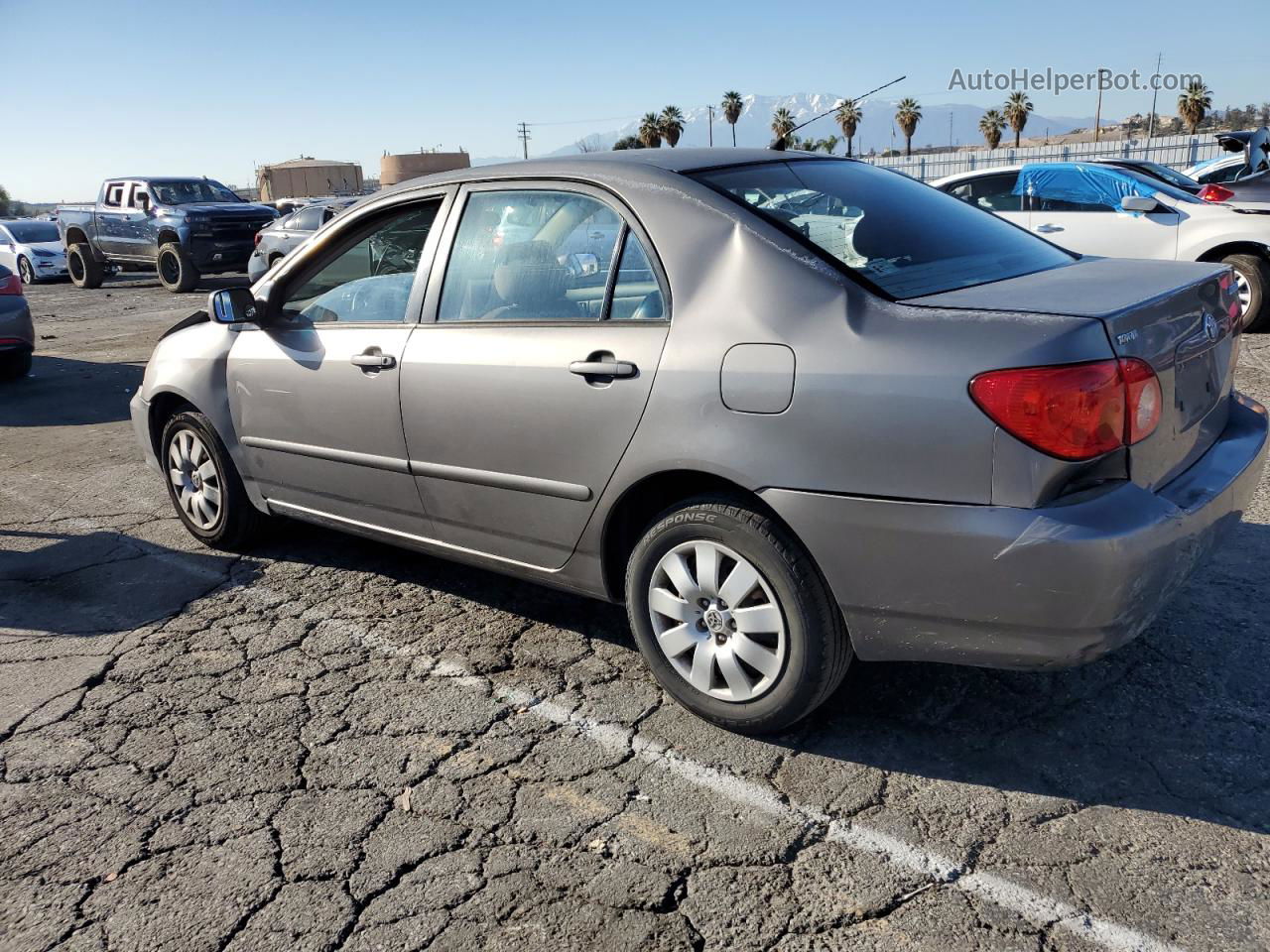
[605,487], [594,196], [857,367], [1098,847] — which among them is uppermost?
[594,196]

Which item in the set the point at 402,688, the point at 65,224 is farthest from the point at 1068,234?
the point at 65,224

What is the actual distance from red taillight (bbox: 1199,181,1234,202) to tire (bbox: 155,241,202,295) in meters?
16.6

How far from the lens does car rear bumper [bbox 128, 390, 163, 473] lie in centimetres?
507

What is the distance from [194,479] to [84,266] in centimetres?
2016

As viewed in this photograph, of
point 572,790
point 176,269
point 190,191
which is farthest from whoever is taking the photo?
point 190,191

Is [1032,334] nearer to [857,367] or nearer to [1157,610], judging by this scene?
[857,367]

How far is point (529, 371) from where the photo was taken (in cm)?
333

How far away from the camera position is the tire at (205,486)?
4738 mm

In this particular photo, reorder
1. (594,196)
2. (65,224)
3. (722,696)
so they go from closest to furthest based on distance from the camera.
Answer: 1. (722,696)
2. (594,196)
3. (65,224)

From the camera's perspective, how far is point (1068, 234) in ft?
31.6

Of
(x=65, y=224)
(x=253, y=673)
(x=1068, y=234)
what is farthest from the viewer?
(x=65, y=224)

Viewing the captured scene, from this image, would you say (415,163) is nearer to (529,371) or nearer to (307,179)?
(307,179)

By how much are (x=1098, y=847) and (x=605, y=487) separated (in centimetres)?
161

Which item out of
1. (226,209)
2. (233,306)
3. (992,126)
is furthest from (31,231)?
(992,126)
